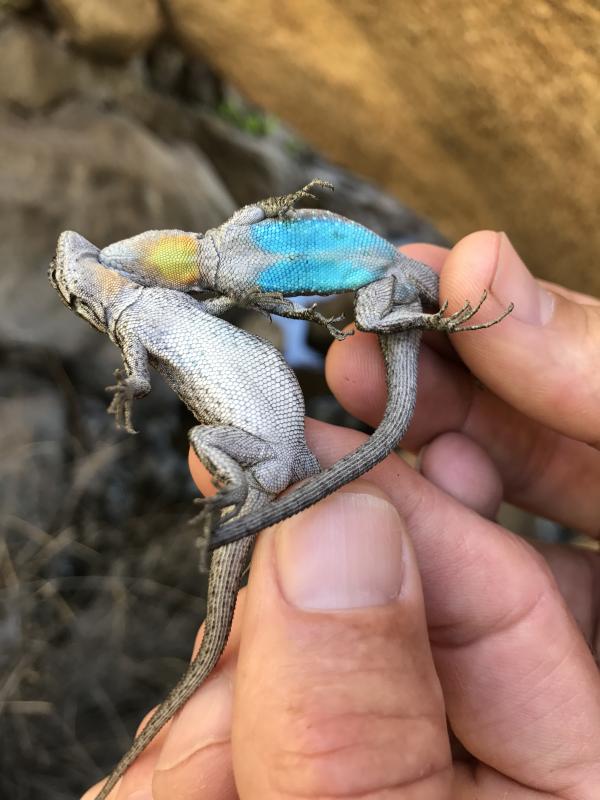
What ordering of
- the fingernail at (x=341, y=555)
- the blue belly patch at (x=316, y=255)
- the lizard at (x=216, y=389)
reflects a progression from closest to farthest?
the fingernail at (x=341, y=555) < the lizard at (x=216, y=389) < the blue belly patch at (x=316, y=255)

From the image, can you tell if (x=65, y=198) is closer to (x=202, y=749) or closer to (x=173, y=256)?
(x=173, y=256)

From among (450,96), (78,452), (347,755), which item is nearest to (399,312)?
(347,755)

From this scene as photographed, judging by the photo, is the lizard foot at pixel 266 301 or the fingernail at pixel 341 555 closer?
the fingernail at pixel 341 555

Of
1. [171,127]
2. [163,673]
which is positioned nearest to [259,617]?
[163,673]

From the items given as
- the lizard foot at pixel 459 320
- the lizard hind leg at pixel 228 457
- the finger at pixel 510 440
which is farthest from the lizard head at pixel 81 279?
the lizard foot at pixel 459 320

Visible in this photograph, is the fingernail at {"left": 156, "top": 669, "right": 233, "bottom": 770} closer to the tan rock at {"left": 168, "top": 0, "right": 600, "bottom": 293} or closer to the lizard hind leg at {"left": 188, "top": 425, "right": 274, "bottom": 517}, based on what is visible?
the lizard hind leg at {"left": 188, "top": 425, "right": 274, "bottom": 517}

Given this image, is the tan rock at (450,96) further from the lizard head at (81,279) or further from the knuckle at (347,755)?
the knuckle at (347,755)

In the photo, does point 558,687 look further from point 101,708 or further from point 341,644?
point 101,708

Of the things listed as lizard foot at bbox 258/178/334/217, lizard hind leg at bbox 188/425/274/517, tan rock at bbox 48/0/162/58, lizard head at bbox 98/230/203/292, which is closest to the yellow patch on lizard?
lizard head at bbox 98/230/203/292
